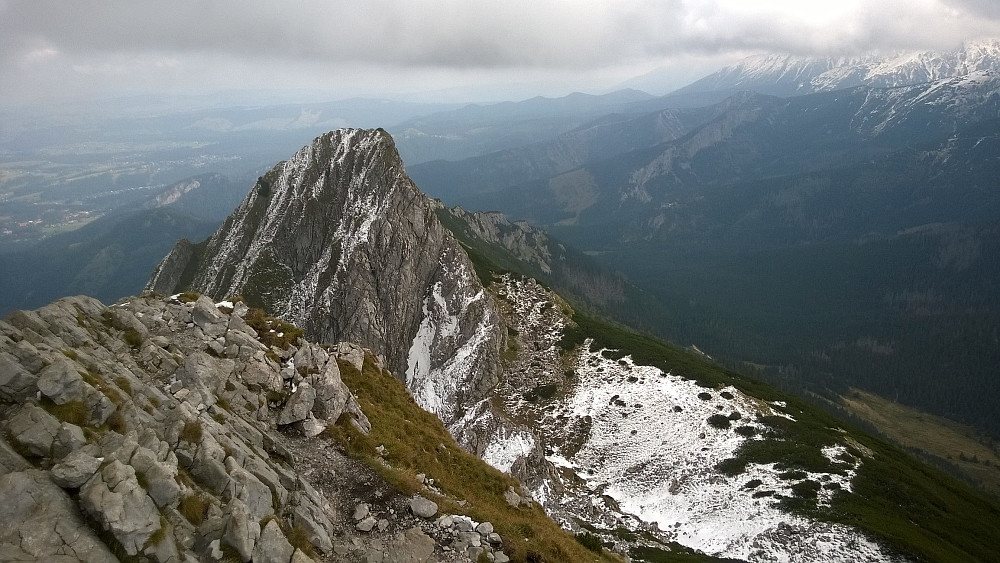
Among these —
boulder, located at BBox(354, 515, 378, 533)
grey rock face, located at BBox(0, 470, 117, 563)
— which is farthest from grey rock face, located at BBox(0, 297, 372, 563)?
boulder, located at BBox(354, 515, 378, 533)

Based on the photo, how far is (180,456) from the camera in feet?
50.2

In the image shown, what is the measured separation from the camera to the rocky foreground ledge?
1152 cm

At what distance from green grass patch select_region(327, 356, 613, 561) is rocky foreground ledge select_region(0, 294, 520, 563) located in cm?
108

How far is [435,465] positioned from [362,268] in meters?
61.6

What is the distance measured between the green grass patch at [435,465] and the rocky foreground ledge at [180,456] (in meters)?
1.08

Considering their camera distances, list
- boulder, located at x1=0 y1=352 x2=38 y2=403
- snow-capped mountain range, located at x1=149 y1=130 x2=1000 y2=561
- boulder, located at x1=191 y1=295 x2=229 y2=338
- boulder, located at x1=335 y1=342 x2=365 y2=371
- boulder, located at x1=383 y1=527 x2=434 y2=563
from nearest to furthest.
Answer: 1. boulder, located at x1=0 y1=352 x2=38 y2=403
2. boulder, located at x1=383 y1=527 x2=434 y2=563
3. boulder, located at x1=191 y1=295 x2=229 y2=338
4. boulder, located at x1=335 y1=342 x2=365 y2=371
5. snow-capped mountain range, located at x1=149 y1=130 x2=1000 y2=561

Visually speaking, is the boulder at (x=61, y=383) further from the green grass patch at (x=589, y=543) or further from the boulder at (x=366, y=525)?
the green grass patch at (x=589, y=543)

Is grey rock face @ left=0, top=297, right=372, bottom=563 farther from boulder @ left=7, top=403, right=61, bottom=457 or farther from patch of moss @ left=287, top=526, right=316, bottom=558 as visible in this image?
patch of moss @ left=287, top=526, right=316, bottom=558

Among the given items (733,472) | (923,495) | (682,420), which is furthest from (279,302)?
(923,495)

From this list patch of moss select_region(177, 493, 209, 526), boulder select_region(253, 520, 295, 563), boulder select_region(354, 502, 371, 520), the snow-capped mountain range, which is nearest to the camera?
patch of moss select_region(177, 493, 209, 526)

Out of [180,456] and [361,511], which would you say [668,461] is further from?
[180,456]

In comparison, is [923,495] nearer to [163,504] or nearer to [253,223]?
[163,504]

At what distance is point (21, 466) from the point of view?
11.7 m

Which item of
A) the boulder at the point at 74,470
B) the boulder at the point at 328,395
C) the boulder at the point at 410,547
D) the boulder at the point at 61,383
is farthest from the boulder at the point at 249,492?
the boulder at the point at 328,395
